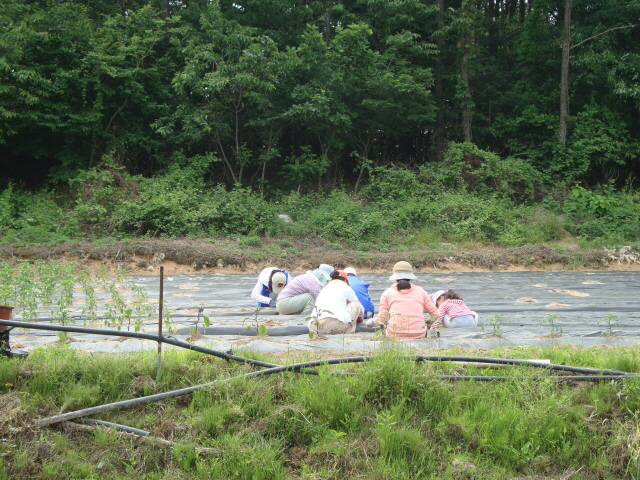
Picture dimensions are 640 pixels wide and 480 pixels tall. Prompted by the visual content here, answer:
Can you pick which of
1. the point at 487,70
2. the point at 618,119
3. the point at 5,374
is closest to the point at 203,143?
the point at 487,70

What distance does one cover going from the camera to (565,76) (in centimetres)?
2048

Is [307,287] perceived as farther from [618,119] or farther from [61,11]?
[618,119]

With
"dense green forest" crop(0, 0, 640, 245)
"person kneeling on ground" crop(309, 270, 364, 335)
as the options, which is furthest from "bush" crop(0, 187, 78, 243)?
"person kneeling on ground" crop(309, 270, 364, 335)

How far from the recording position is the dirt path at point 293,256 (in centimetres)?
1377

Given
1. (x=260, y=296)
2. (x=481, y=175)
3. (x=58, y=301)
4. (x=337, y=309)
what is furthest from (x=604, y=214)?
(x=58, y=301)

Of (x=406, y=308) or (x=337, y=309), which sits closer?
(x=406, y=308)

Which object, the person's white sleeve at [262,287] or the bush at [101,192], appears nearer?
the person's white sleeve at [262,287]

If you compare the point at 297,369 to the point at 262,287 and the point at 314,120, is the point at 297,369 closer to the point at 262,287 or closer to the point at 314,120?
the point at 262,287

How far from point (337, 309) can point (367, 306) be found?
1454 mm

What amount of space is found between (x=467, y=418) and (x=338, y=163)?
1853 centimetres

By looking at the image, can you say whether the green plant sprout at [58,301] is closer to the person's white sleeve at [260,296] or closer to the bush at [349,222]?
the person's white sleeve at [260,296]

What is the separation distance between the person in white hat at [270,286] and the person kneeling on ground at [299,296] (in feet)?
1.76

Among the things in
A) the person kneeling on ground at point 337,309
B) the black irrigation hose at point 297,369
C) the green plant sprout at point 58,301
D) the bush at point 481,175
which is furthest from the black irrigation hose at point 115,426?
the bush at point 481,175

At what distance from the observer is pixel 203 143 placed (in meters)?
20.2
